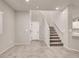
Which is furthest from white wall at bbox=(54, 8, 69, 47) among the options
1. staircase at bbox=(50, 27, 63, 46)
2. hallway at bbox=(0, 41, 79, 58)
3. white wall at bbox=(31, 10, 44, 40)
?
white wall at bbox=(31, 10, 44, 40)

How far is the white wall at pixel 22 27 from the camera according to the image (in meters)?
7.82

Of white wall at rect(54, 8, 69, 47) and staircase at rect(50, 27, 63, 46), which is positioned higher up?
white wall at rect(54, 8, 69, 47)

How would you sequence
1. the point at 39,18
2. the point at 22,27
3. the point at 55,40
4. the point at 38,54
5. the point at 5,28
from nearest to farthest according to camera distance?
1. the point at 38,54
2. the point at 5,28
3. the point at 55,40
4. the point at 22,27
5. the point at 39,18

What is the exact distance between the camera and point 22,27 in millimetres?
7832

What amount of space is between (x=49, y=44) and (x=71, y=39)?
63.4 inches

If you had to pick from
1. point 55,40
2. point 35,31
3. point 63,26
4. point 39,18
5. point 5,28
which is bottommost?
point 55,40

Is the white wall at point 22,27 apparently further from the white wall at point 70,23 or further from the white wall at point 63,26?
the white wall at point 70,23

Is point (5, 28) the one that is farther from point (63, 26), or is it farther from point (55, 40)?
point (63, 26)

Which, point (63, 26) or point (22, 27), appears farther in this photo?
point (22, 27)

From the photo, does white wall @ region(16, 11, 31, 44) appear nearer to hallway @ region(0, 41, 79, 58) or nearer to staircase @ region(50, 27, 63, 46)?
staircase @ region(50, 27, 63, 46)

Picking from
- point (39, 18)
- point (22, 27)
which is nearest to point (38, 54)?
point (22, 27)

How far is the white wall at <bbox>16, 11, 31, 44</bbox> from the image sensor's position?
782 centimetres

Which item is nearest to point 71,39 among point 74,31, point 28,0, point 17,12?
point 74,31

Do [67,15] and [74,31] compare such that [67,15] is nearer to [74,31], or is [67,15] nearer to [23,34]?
[74,31]
